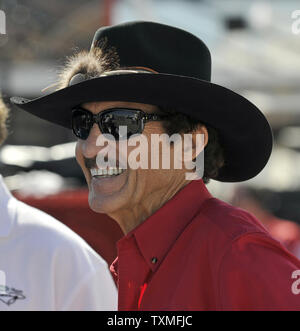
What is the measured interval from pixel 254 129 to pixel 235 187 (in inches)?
154

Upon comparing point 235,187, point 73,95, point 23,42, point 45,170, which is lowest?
point 235,187

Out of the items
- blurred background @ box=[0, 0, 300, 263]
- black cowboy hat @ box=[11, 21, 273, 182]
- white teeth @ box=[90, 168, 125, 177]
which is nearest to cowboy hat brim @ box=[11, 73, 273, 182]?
black cowboy hat @ box=[11, 21, 273, 182]

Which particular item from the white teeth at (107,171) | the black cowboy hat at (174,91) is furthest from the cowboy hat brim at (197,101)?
the white teeth at (107,171)

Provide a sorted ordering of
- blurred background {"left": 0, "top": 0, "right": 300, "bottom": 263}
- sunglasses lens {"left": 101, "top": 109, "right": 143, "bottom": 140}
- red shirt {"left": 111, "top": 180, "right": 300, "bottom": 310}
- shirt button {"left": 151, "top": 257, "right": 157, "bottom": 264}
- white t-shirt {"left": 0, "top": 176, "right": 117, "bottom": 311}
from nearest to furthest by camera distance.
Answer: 1. red shirt {"left": 111, "top": 180, "right": 300, "bottom": 310}
2. shirt button {"left": 151, "top": 257, "right": 157, "bottom": 264}
3. sunglasses lens {"left": 101, "top": 109, "right": 143, "bottom": 140}
4. white t-shirt {"left": 0, "top": 176, "right": 117, "bottom": 311}
5. blurred background {"left": 0, "top": 0, "right": 300, "bottom": 263}

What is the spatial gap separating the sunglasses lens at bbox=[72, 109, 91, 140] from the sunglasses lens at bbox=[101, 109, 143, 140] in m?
0.10

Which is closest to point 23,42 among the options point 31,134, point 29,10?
point 29,10

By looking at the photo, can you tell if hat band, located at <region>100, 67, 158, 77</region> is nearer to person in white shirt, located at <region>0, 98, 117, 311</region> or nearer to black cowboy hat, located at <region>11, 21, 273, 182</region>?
black cowboy hat, located at <region>11, 21, 273, 182</region>

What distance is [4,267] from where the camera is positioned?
92.0 inches

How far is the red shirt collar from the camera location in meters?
2.01

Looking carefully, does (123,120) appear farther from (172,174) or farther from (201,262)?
(201,262)

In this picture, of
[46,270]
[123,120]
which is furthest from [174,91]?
[46,270]

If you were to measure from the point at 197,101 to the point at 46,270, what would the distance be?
2.81 feet

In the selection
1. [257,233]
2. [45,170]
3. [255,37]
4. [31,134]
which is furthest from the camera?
[255,37]

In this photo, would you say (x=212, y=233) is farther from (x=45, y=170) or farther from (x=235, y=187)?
(x=235, y=187)
